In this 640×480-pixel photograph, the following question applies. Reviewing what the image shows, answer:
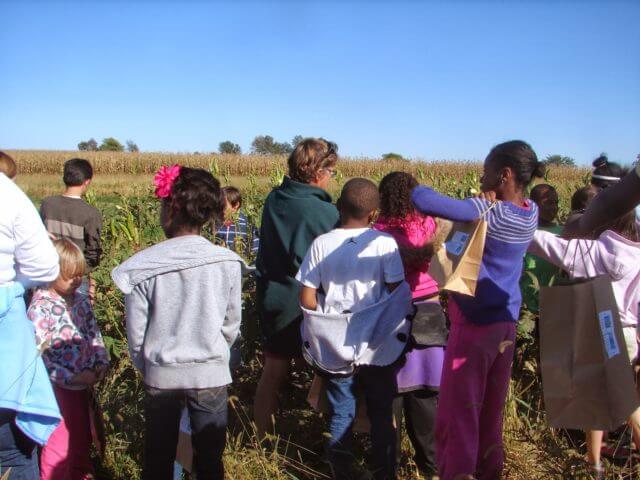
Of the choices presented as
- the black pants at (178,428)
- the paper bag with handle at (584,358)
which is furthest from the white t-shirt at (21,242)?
the paper bag with handle at (584,358)

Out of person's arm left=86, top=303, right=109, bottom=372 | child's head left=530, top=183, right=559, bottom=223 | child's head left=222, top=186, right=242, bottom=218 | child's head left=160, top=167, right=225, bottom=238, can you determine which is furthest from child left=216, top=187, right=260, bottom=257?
child's head left=530, top=183, right=559, bottom=223

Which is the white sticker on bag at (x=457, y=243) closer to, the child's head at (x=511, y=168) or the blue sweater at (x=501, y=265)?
the blue sweater at (x=501, y=265)

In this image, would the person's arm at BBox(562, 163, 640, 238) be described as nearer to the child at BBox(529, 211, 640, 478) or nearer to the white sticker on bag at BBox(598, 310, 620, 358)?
the white sticker on bag at BBox(598, 310, 620, 358)

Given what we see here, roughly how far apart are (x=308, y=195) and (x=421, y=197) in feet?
3.17

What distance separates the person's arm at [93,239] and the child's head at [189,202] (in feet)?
9.19

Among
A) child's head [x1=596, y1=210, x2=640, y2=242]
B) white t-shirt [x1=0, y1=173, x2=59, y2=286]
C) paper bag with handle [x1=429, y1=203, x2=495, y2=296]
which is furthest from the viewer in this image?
child's head [x1=596, y1=210, x2=640, y2=242]

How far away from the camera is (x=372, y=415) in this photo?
9.27 feet

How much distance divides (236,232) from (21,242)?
270 cm

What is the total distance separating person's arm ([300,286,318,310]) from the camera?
109 inches

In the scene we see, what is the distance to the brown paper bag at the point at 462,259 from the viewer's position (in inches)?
88.2

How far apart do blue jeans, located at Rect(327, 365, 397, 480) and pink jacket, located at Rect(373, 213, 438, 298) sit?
515 millimetres

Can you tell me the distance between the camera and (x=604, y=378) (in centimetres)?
193

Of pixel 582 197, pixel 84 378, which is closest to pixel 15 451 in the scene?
pixel 84 378

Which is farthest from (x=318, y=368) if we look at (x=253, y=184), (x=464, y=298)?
(x=253, y=184)
